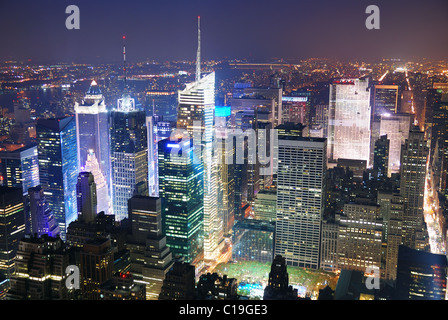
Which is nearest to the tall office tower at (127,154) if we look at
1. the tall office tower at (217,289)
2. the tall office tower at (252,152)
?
the tall office tower at (252,152)

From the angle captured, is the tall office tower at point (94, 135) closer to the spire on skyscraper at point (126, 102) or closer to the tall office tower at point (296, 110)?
the spire on skyscraper at point (126, 102)

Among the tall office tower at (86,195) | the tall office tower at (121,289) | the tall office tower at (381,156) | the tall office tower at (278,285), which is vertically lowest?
the tall office tower at (278,285)

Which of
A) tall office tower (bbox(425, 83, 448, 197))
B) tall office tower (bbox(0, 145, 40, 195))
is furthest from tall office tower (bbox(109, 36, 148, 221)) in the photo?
tall office tower (bbox(425, 83, 448, 197))

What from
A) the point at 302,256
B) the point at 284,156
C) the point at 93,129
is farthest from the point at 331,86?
the point at 93,129

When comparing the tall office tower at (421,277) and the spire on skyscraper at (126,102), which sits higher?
the spire on skyscraper at (126,102)

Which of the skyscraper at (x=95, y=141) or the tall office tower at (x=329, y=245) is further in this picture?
the skyscraper at (x=95, y=141)
